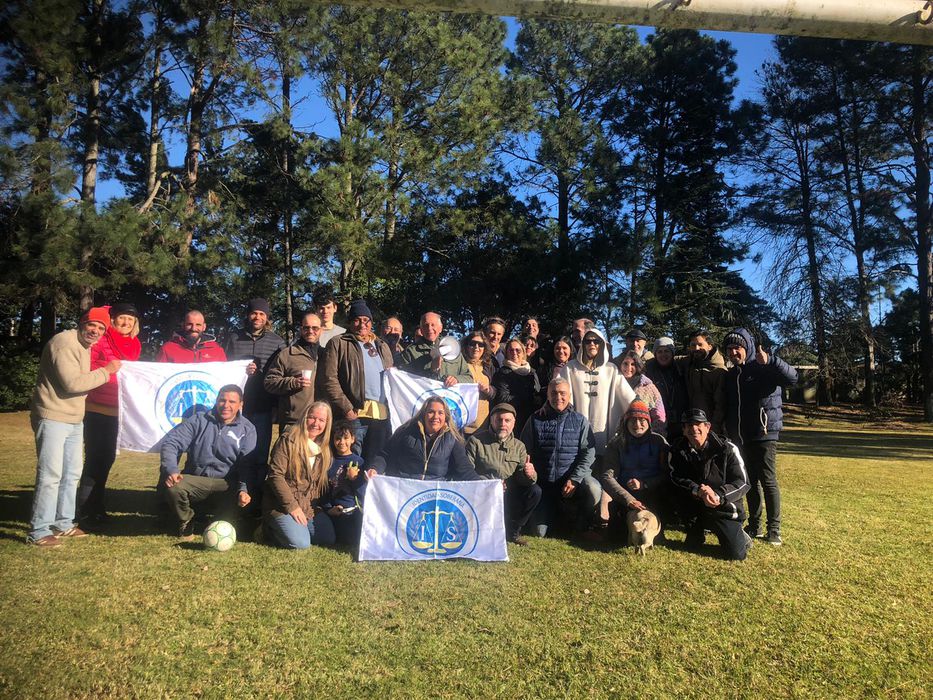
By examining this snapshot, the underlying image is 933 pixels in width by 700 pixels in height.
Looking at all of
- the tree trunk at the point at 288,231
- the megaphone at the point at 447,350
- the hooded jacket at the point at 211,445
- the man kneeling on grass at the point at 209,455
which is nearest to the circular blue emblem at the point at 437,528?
the man kneeling on grass at the point at 209,455

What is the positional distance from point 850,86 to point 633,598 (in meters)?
27.3

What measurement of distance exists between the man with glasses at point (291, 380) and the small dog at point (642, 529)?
311cm

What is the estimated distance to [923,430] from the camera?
20.3 metres

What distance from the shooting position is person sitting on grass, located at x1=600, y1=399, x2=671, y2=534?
562cm

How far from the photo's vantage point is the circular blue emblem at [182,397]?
20.0ft

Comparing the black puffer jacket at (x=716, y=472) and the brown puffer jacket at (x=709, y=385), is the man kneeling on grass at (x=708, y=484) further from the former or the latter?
the brown puffer jacket at (x=709, y=385)

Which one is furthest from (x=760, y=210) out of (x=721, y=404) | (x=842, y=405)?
(x=721, y=404)

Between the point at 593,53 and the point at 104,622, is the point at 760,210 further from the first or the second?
the point at 104,622

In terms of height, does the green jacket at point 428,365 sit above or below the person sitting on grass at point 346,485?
above

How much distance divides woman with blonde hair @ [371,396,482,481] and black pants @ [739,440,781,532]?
258 centimetres

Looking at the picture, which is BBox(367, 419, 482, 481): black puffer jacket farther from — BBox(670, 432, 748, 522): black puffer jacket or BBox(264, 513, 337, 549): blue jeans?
BBox(670, 432, 748, 522): black puffer jacket

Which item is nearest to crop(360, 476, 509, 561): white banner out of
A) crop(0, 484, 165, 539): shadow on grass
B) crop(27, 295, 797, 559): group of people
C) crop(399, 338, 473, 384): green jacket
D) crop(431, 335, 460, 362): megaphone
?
crop(27, 295, 797, 559): group of people

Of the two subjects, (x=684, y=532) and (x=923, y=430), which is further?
(x=923, y=430)

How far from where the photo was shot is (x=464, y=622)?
374 centimetres
